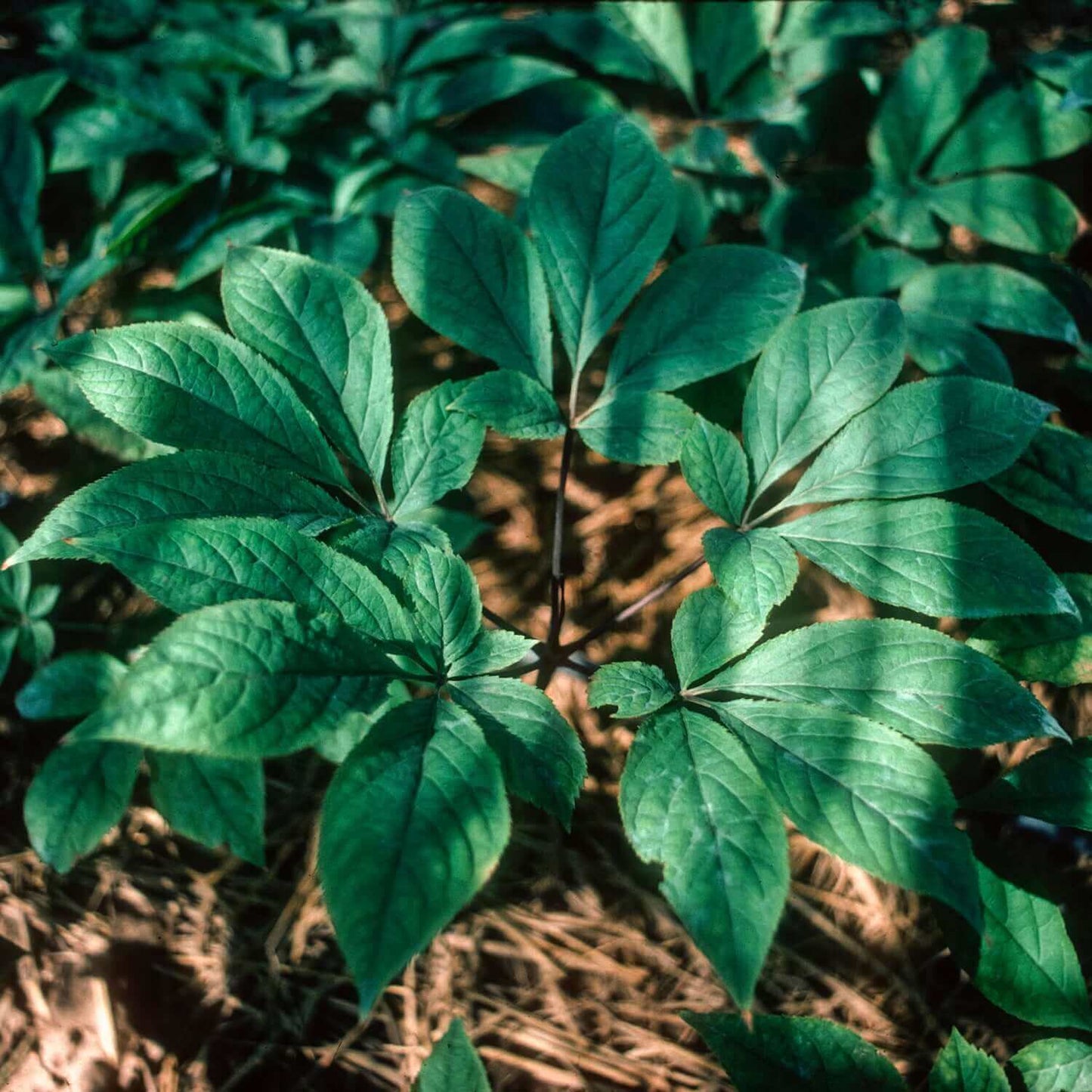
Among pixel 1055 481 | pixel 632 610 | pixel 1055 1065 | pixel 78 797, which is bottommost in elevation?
pixel 1055 1065

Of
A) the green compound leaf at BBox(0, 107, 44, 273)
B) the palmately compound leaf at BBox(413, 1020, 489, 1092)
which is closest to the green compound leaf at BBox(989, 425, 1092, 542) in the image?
the palmately compound leaf at BBox(413, 1020, 489, 1092)

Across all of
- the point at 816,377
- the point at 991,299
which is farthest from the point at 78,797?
the point at 991,299

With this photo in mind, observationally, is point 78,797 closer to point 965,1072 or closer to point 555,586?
point 555,586

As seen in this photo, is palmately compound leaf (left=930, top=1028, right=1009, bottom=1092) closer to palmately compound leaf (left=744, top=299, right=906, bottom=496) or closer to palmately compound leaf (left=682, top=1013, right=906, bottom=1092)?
palmately compound leaf (left=682, top=1013, right=906, bottom=1092)

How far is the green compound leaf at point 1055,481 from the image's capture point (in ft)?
3.13

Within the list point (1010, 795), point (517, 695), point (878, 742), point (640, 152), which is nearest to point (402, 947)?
Answer: point (517, 695)

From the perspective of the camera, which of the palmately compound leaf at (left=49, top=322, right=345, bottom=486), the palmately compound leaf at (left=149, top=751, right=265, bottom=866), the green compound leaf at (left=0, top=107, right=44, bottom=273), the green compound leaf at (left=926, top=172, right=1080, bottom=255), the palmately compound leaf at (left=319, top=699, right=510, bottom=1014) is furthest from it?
the green compound leaf at (left=0, top=107, right=44, bottom=273)

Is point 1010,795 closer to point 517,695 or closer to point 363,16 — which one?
point 517,695

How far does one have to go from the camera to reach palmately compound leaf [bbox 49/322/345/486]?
78cm

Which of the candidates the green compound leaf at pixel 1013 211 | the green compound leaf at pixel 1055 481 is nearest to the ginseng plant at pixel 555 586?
the green compound leaf at pixel 1055 481

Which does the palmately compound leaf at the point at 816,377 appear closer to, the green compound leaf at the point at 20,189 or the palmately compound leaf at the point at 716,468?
the palmately compound leaf at the point at 716,468

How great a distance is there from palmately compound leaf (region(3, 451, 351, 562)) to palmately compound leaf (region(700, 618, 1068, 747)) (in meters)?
0.42

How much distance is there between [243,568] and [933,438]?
0.63 metres

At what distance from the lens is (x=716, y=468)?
847 mm
